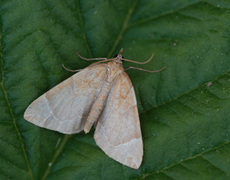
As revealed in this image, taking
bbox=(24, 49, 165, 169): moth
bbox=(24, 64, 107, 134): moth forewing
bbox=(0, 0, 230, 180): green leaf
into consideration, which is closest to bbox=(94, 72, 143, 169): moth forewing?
bbox=(24, 49, 165, 169): moth

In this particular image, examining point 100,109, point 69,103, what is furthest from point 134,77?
point 69,103

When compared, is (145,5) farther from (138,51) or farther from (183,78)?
(183,78)

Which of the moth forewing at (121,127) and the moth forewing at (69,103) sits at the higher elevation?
the moth forewing at (69,103)

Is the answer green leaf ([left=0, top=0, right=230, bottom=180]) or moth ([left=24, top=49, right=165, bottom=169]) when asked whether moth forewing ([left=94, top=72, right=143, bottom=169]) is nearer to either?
moth ([left=24, top=49, right=165, bottom=169])

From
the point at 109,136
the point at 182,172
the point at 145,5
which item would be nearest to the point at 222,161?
the point at 182,172

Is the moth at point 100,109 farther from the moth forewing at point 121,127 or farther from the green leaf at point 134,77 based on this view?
the green leaf at point 134,77

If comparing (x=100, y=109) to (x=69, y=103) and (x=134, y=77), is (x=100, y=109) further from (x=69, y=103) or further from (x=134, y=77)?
(x=134, y=77)

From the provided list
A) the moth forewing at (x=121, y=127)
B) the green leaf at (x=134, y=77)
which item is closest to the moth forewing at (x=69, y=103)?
the green leaf at (x=134, y=77)
